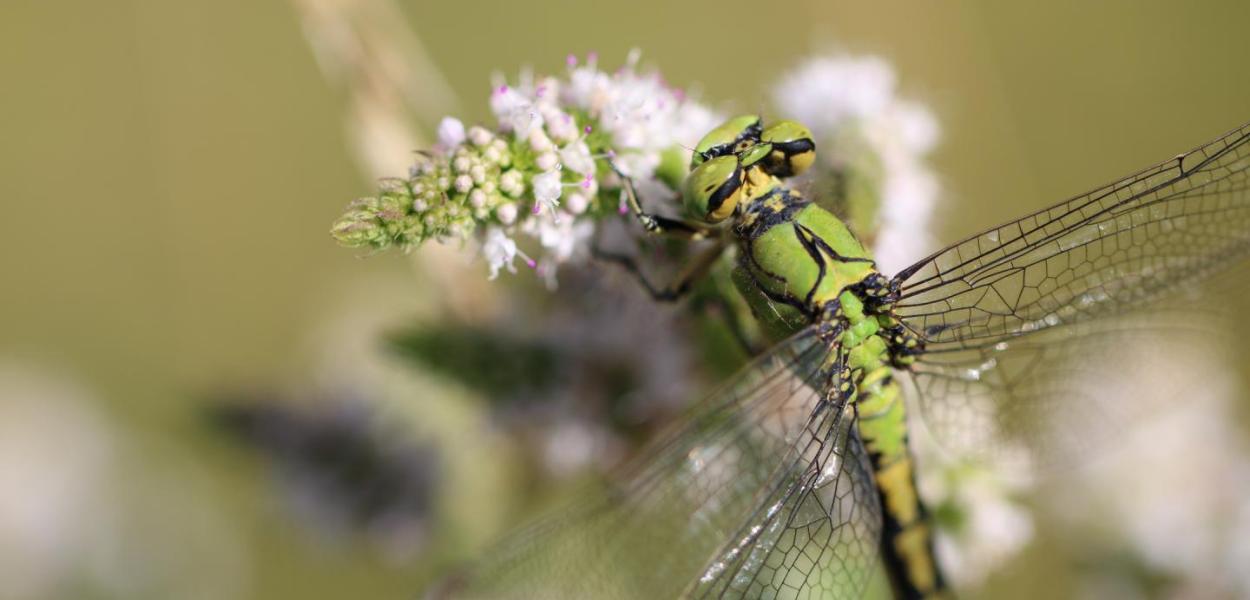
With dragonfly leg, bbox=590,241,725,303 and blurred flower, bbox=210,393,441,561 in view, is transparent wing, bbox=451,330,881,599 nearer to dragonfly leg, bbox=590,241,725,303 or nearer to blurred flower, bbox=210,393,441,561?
dragonfly leg, bbox=590,241,725,303

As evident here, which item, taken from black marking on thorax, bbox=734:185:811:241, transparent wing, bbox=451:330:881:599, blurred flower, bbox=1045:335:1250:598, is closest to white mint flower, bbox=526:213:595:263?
black marking on thorax, bbox=734:185:811:241

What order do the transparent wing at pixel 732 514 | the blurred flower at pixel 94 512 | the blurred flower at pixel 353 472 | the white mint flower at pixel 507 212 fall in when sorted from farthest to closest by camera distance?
the blurred flower at pixel 94 512
the blurred flower at pixel 353 472
the transparent wing at pixel 732 514
the white mint flower at pixel 507 212

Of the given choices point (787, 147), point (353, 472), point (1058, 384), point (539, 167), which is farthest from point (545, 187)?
point (353, 472)

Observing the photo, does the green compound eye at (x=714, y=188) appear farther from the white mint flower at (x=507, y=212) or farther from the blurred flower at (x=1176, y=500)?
the blurred flower at (x=1176, y=500)

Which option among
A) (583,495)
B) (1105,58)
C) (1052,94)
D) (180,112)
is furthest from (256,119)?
(1105,58)

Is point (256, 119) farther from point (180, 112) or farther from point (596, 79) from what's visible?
point (596, 79)

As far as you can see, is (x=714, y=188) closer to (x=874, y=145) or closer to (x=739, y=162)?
(x=739, y=162)

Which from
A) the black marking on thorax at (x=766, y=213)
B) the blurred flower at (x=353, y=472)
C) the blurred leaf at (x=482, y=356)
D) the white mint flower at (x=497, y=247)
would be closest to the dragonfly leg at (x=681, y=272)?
the black marking on thorax at (x=766, y=213)
